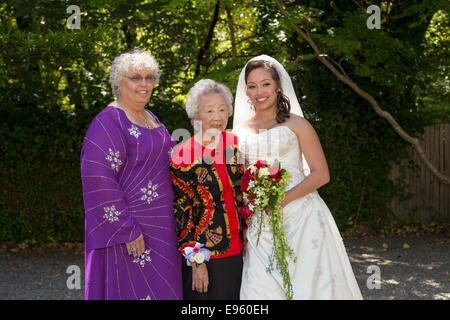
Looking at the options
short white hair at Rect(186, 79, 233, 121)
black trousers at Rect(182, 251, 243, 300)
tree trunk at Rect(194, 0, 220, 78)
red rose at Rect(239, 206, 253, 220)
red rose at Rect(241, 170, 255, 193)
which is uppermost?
tree trunk at Rect(194, 0, 220, 78)

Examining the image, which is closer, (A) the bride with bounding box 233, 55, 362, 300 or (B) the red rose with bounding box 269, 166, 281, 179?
(B) the red rose with bounding box 269, 166, 281, 179

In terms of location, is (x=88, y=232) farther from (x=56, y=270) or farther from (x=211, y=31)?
(x=211, y=31)

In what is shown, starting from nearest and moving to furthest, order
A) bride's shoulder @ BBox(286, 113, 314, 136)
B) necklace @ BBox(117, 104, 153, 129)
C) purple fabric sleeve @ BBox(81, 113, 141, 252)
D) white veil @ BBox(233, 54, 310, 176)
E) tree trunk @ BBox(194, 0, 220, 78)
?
purple fabric sleeve @ BBox(81, 113, 141, 252) < necklace @ BBox(117, 104, 153, 129) < bride's shoulder @ BBox(286, 113, 314, 136) < white veil @ BBox(233, 54, 310, 176) < tree trunk @ BBox(194, 0, 220, 78)

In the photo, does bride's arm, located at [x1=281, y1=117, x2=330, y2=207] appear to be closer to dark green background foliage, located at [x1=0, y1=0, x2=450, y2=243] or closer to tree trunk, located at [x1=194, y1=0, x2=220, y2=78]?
dark green background foliage, located at [x1=0, y1=0, x2=450, y2=243]

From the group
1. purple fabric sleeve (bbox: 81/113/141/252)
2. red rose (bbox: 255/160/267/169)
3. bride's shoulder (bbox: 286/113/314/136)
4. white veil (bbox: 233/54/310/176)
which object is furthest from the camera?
white veil (bbox: 233/54/310/176)

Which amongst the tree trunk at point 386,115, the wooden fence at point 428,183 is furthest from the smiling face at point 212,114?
the wooden fence at point 428,183

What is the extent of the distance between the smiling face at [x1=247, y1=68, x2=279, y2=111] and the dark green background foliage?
7.87ft

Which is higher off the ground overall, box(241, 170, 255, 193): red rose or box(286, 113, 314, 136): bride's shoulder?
box(286, 113, 314, 136): bride's shoulder

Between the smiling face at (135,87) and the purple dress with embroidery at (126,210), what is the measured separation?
0.37ft

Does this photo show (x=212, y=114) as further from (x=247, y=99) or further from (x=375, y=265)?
(x=375, y=265)

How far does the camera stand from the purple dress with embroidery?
299 cm

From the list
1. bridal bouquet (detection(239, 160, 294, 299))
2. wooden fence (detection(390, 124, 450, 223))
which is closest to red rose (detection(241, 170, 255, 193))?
bridal bouquet (detection(239, 160, 294, 299))

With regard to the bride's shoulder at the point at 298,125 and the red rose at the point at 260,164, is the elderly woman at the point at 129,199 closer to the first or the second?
the red rose at the point at 260,164
